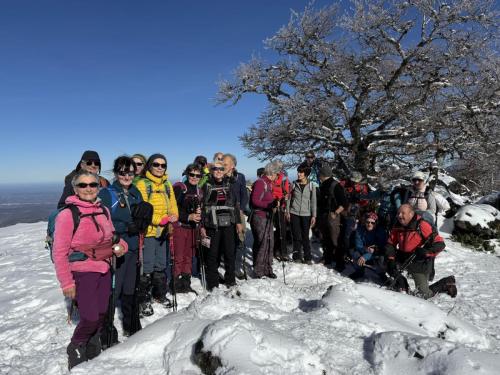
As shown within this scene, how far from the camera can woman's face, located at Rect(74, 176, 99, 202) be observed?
3061 millimetres

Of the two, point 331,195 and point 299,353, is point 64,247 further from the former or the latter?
point 331,195

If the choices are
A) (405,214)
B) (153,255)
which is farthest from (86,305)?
(405,214)

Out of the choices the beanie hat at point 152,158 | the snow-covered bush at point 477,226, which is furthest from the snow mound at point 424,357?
the snow-covered bush at point 477,226

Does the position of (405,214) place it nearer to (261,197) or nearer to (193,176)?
(261,197)

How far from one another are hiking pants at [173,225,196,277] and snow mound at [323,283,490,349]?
254cm

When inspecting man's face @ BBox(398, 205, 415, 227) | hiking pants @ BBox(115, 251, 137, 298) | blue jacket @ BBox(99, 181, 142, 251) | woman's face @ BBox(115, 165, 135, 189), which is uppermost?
woman's face @ BBox(115, 165, 135, 189)

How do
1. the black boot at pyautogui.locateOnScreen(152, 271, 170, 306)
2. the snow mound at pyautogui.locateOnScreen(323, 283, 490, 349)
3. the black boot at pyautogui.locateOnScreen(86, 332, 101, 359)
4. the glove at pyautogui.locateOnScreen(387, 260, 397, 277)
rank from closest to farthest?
the black boot at pyautogui.locateOnScreen(86, 332, 101, 359) < the snow mound at pyautogui.locateOnScreen(323, 283, 490, 349) < the black boot at pyautogui.locateOnScreen(152, 271, 170, 306) < the glove at pyautogui.locateOnScreen(387, 260, 397, 277)

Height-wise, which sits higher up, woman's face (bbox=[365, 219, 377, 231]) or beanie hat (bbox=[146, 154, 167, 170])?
beanie hat (bbox=[146, 154, 167, 170])

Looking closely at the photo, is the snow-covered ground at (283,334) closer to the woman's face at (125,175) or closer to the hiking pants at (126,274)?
the hiking pants at (126,274)

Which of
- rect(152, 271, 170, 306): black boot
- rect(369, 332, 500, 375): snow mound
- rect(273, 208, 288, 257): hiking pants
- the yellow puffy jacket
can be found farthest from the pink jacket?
rect(273, 208, 288, 257): hiking pants

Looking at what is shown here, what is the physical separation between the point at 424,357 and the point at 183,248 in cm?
394

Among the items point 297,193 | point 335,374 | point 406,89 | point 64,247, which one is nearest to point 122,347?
point 64,247

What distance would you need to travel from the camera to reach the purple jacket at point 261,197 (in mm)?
6211

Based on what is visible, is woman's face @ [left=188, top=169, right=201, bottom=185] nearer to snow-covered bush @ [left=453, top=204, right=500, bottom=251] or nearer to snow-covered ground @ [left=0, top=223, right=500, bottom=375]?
snow-covered ground @ [left=0, top=223, right=500, bottom=375]
